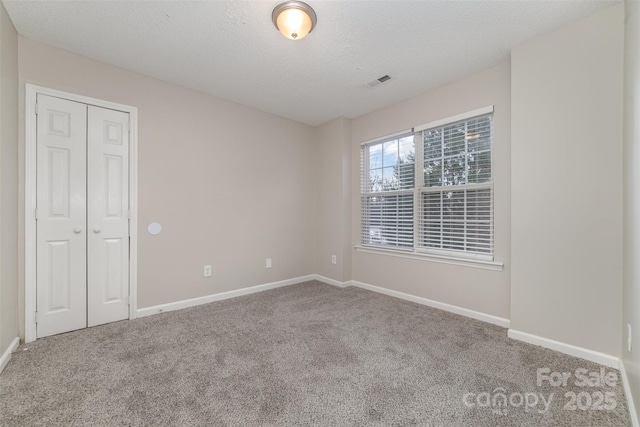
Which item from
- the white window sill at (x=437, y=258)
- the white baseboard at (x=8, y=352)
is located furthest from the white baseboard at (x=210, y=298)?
the white window sill at (x=437, y=258)

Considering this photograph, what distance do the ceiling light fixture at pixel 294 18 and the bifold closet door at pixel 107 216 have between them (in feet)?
6.30

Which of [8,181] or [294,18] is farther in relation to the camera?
[8,181]

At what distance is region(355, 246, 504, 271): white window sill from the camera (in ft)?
8.71

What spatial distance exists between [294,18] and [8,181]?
2.42m

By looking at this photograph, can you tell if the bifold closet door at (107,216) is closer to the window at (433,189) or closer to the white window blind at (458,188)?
the window at (433,189)

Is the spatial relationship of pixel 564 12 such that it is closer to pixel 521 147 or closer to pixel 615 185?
pixel 521 147

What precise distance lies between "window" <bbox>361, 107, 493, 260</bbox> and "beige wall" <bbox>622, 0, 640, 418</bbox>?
3.20ft

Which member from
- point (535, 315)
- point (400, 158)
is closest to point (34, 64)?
point (400, 158)

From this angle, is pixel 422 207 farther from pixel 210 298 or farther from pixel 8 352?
pixel 8 352

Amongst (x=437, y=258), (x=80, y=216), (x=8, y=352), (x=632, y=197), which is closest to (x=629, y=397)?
(x=632, y=197)

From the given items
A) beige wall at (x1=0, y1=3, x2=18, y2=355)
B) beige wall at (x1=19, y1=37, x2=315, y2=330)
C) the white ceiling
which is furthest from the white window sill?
beige wall at (x1=0, y1=3, x2=18, y2=355)

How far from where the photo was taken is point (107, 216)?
8.64 ft

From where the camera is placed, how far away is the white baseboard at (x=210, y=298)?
285 centimetres

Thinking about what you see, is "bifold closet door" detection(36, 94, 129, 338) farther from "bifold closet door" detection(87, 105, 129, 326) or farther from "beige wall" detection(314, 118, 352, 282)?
"beige wall" detection(314, 118, 352, 282)
